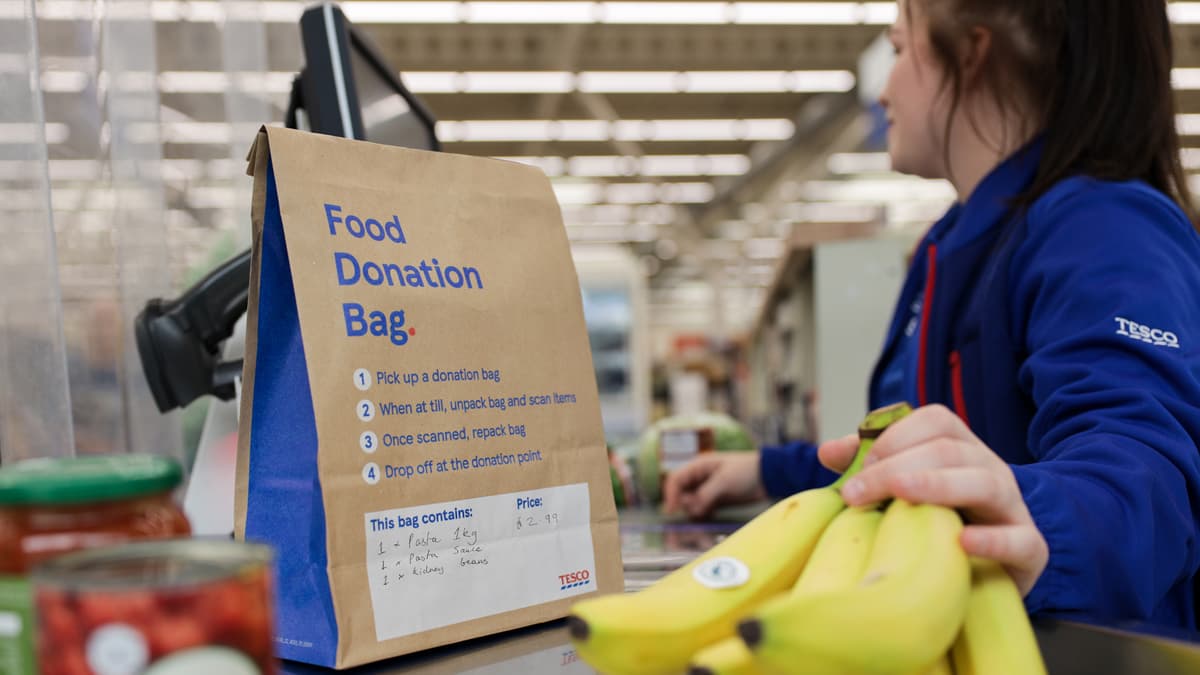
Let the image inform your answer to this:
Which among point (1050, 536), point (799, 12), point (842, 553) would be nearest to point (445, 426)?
point (842, 553)

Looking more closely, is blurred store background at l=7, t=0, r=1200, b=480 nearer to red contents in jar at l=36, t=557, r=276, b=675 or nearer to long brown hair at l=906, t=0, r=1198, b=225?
red contents in jar at l=36, t=557, r=276, b=675

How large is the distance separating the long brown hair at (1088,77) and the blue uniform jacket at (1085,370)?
60mm

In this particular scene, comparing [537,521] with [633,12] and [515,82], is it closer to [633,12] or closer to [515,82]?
[633,12]

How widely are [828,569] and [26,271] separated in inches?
35.5

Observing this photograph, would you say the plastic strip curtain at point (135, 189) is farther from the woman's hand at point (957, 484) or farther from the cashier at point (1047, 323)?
the woman's hand at point (957, 484)

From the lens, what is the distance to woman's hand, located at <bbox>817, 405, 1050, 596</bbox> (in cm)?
53

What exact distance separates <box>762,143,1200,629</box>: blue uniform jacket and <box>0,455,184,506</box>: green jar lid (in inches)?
22.0

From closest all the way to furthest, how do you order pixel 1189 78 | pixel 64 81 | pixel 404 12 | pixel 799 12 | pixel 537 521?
pixel 537 521 < pixel 64 81 < pixel 404 12 < pixel 799 12 < pixel 1189 78

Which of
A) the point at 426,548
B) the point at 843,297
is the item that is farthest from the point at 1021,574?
the point at 843,297

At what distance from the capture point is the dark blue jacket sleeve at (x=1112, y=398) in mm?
650

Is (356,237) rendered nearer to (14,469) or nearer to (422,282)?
(422,282)

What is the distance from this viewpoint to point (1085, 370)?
2.68 feet

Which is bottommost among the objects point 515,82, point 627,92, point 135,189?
point 135,189

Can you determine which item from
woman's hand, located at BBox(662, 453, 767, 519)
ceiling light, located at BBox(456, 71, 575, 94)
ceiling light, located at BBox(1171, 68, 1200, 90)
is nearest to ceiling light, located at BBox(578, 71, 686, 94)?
ceiling light, located at BBox(456, 71, 575, 94)
